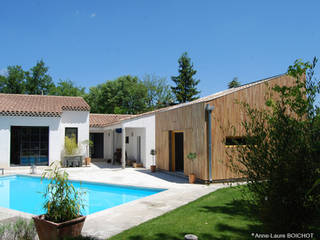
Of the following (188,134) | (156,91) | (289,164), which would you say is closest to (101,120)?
(188,134)

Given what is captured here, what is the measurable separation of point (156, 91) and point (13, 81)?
23175 millimetres

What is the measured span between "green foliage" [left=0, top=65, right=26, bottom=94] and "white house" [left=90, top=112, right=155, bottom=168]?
20.7m

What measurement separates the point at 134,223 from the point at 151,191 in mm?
4712

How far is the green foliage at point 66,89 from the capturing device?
4279 centimetres

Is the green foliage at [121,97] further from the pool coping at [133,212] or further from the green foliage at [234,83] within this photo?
the pool coping at [133,212]

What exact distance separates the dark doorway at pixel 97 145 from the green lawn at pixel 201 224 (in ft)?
55.4

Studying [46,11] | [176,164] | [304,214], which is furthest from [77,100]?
[304,214]

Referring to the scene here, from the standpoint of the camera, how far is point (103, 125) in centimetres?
2208

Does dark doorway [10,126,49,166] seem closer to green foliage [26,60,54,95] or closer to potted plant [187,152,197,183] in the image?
potted plant [187,152,197,183]

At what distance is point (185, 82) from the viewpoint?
134 feet

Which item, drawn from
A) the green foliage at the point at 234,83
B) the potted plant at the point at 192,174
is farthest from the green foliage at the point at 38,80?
the potted plant at the point at 192,174

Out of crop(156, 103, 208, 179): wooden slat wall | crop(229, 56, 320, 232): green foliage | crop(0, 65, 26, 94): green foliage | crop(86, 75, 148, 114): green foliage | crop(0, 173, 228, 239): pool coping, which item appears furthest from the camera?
crop(86, 75, 148, 114): green foliage

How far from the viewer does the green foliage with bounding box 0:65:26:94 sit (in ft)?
122

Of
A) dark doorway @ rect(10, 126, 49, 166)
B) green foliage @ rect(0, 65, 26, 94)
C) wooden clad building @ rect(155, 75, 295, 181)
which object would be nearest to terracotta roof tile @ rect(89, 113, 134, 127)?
dark doorway @ rect(10, 126, 49, 166)
